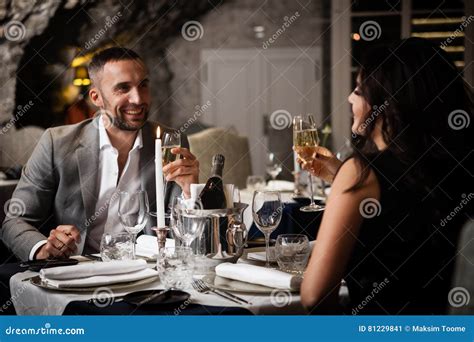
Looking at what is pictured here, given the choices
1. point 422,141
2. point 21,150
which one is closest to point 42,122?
point 21,150

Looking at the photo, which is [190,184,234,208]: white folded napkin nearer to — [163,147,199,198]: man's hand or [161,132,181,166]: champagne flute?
[161,132,181,166]: champagne flute

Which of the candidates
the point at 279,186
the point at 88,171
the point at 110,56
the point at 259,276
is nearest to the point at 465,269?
the point at 259,276

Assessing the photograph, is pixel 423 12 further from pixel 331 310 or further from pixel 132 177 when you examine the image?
pixel 331 310

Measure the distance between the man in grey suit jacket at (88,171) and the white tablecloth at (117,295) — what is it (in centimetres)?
62

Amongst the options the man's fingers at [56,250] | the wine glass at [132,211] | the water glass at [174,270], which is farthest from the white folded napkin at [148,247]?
the water glass at [174,270]

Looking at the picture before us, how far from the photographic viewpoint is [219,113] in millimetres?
6676

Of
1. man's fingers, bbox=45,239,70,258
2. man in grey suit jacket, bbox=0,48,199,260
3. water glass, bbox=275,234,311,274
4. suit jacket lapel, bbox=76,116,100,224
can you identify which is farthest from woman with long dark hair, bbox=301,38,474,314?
suit jacket lapel, bbox=76,116,100,224

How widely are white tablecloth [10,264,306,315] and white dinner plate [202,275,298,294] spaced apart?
0.5 inches

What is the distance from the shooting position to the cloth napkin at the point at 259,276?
4.48 ft

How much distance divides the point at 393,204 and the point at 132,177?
1329 mm

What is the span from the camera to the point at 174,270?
1.42 m

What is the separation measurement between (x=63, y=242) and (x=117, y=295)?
42cm

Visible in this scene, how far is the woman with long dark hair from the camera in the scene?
1328 millimetres
